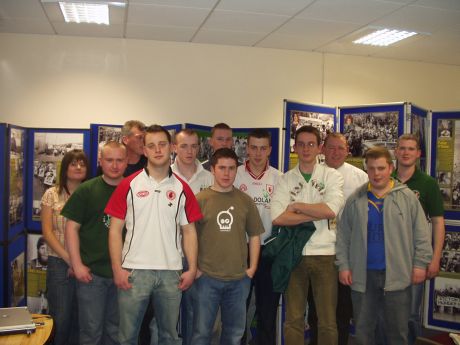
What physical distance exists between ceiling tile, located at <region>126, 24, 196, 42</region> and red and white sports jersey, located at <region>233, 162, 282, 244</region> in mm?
2145

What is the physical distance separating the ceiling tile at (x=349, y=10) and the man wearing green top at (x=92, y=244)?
2340 mm

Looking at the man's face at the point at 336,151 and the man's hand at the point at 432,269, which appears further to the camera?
the man's face at the point at 336,151

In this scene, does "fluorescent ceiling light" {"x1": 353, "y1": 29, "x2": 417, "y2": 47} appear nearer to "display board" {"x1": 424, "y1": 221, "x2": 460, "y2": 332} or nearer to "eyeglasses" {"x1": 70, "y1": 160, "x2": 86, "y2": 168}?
"display board" {"x1": 424, "y1": 221, "x2": 460, "y2": 332}

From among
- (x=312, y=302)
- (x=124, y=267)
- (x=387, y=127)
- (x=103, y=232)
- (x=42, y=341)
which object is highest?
(x=387, y=127)

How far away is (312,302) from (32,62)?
3976mm

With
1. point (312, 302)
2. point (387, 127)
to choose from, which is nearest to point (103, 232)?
point (312, 302)

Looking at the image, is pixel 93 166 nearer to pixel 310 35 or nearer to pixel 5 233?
pixel 5 233

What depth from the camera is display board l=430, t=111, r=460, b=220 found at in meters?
3.96

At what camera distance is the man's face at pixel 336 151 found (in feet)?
11.1

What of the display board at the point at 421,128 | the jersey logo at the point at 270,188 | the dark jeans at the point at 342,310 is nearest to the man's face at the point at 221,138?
the jersey logo at the point at 270,188

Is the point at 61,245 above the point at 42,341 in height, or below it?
above

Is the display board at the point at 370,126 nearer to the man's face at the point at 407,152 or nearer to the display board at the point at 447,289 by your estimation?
the man's face at the point at 407,152

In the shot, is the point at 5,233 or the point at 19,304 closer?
the point at 5,233

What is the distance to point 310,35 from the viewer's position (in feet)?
15.5
